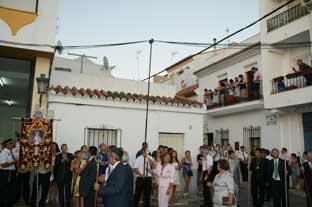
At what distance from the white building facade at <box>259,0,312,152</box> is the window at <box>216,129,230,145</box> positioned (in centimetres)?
443

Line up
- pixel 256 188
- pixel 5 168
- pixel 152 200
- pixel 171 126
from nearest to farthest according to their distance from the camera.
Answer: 1. pixel 5 168
2. pixel 256 188
3. pixel 152 200
4. pixel 171 126

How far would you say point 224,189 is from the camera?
5.77 m


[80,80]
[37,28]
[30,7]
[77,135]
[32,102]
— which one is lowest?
[77,135]

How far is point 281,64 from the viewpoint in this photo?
50.9 ft

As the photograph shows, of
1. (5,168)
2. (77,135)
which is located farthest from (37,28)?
(5,168)

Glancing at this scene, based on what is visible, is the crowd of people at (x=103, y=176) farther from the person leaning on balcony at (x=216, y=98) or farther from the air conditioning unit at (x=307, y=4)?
the person leaning on balcony at (x=216, y=98)

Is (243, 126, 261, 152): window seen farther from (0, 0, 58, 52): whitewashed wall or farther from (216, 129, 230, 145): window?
(0, 0, 58, 52): whitewashed wall

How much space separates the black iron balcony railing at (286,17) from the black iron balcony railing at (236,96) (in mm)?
2947

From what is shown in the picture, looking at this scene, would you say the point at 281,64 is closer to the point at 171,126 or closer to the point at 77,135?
the point at 171,126

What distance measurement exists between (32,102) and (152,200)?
4.97 metres

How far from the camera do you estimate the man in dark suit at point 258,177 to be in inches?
373

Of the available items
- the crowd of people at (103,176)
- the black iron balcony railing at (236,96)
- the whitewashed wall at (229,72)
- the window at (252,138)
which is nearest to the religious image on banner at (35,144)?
the crowd of people at (103,176)

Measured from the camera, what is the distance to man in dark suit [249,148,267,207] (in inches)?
373

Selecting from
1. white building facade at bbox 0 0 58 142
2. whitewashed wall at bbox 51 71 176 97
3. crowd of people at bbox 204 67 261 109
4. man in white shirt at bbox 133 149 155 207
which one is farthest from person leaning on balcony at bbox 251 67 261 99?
white building facade at bbox 0 0 58 142
